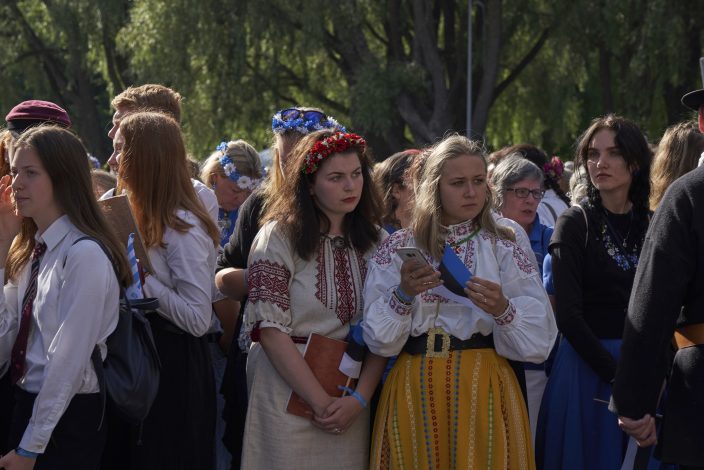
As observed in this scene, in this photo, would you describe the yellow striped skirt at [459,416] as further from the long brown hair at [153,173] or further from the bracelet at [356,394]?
the long brown hair at [153,173]

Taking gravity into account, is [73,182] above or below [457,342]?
above

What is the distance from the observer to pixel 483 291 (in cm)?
384

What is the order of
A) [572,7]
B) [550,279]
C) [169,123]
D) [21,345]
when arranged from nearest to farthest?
[21,345]
[169,123]
[550,279]
[572,7]

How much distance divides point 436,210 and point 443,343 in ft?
1.77

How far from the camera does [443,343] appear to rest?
4.07 m

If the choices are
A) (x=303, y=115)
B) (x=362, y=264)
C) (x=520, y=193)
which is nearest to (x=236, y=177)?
(x=303, y=115)

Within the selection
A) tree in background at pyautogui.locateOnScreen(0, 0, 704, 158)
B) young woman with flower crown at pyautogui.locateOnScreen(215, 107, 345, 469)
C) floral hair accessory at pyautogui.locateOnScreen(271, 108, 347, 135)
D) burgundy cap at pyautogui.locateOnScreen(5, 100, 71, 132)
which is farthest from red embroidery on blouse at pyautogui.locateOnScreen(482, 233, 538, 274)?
tree in background at pyautogui.locateOnScreen(0, 0, 704, 158)

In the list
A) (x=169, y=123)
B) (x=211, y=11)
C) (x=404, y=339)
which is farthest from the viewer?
(x=211, y=11)

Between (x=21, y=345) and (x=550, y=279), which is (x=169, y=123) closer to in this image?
(x=21, y=345)

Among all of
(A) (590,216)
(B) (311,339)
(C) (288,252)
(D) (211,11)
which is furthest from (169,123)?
(D) (211,11)

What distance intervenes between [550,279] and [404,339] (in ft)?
4.63

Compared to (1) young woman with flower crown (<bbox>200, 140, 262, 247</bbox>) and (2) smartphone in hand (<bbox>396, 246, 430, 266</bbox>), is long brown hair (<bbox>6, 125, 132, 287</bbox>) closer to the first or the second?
(2) smartphone in hand (<bbox>396, 246, 430, 266</bbox>)

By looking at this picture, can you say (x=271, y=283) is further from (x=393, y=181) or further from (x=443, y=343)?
(x=393, y=181)

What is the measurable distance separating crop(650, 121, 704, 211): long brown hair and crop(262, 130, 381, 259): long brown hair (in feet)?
5.89
